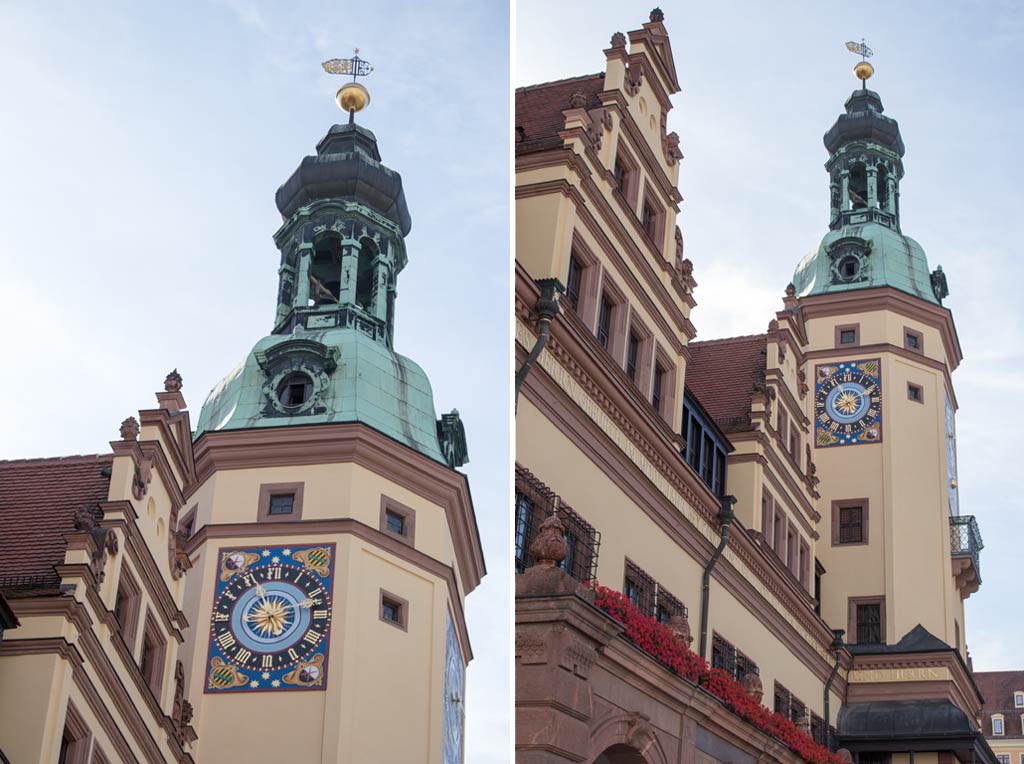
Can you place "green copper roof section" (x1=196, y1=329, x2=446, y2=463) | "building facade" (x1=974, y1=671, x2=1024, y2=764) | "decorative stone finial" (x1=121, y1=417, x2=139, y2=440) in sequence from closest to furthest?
1. "decorative stone finial" (x1=121, y1=417, x2=139, y2=440)
2. "green copper roof section" (x1=196, y1=329, x2=446, y2=463)
3. "building facade" (x1=974, y1=671, x2=1024, y2=764)

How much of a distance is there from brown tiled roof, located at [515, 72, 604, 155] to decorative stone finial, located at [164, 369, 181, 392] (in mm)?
3082

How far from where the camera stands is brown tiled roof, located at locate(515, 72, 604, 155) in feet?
36.3

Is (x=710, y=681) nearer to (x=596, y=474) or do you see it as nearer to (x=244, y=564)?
(x=596, y=474)

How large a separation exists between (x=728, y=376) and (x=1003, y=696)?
100 feet

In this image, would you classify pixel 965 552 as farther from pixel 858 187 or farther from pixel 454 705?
pixel 454 705

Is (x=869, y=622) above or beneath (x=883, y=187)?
beneath

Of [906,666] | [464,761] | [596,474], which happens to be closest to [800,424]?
[906,666]

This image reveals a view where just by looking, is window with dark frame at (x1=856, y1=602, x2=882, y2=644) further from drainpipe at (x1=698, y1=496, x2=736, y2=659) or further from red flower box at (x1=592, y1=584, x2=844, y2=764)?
drainpipe at (x1=698, y1=496, x2=736, y2=659)

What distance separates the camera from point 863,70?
1043 inches

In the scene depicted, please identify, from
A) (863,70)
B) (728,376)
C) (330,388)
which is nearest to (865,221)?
(863,70)

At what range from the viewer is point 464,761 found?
43.8ft

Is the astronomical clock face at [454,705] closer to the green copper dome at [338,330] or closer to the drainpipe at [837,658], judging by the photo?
the green copper dome at [338,330]

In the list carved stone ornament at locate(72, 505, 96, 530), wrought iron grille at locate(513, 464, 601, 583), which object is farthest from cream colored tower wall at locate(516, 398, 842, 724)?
carved stone ornament at locate(72, 505, 96, 530)

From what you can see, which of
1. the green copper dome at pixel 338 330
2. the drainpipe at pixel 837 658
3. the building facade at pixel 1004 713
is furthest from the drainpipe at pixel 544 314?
the building facade at pixel 1004 713
